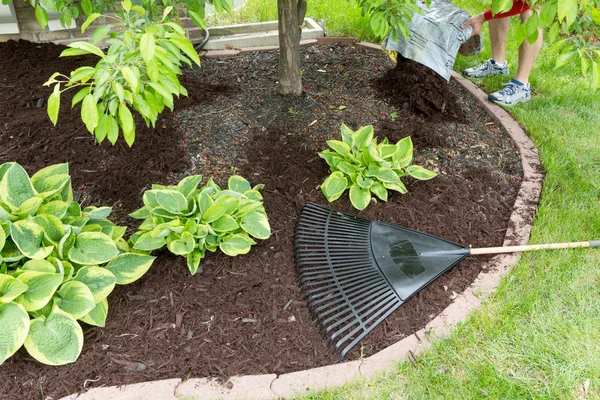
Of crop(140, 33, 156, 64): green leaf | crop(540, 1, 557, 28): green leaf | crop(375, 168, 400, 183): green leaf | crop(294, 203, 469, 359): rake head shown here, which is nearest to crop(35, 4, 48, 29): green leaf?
crop(140, 33, 156, 64): green leaf

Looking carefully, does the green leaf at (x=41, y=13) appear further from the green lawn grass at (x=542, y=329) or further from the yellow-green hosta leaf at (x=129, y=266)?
the green lawn grass at (x=542, y=329)

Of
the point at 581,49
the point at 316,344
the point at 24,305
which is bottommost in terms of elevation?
the point at 316,344

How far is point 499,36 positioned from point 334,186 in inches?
88.4

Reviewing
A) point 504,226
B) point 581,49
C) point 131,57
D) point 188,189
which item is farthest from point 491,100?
point 131,57

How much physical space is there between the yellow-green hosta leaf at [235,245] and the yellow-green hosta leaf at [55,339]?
0.65 meters

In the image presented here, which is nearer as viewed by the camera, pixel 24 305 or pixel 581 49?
Result: pixel 24 305

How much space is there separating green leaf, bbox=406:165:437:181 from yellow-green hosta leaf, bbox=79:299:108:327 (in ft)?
5.26

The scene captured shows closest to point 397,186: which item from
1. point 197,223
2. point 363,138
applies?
point 363,138

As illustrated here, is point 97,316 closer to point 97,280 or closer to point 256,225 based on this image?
point 97,280

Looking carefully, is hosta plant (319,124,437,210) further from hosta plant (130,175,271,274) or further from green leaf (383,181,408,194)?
hosta plant (130,175,271,274)

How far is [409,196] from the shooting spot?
2.61 metres

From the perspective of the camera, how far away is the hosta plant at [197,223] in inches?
80.4

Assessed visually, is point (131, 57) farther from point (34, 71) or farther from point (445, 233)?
point (34, 71)

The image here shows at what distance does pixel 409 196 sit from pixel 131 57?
161cm
